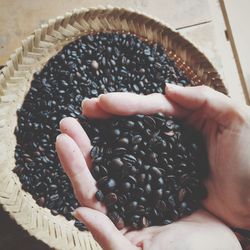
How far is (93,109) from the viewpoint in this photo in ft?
4.00

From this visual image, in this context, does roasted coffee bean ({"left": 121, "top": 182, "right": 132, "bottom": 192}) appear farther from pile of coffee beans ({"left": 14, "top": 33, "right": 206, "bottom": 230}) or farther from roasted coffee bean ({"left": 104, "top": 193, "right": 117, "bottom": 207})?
pile of coffee beans ({"left": 14, "top": 33, "right": 206, "bottom": 230})

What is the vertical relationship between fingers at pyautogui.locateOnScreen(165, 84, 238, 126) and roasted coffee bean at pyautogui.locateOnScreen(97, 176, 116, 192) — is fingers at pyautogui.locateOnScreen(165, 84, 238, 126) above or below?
above

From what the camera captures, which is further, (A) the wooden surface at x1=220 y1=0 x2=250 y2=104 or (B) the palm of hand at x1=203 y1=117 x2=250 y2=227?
(A) the wooden surface at x1=220 y1=0 x2=250 y2=104

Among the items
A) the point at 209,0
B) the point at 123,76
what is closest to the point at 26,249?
the point at 123,76

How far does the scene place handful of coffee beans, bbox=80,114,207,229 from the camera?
1121 millimetres

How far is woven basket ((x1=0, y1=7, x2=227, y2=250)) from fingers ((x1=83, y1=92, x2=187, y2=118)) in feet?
1.35

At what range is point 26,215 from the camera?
53.2 inches

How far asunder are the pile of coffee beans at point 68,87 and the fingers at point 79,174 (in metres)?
0.39

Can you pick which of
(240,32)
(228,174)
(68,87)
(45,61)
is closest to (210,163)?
(228,174)

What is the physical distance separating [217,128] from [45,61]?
81 centimetres

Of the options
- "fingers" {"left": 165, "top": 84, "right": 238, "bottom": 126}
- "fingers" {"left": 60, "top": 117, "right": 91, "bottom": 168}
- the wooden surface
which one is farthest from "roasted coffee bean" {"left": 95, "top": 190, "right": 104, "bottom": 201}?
the wooden surface

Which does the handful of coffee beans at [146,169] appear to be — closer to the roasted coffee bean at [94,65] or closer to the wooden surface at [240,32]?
the roasted coffee bean at [94,65]

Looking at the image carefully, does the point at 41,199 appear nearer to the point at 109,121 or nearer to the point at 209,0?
the point at 109,121

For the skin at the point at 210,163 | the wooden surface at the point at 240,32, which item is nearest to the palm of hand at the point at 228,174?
the skin at the point at 210,163
